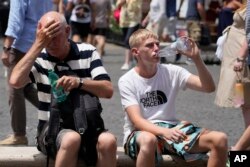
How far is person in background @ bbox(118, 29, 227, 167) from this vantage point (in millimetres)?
5840

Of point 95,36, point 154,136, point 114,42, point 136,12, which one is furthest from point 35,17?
point 114,42

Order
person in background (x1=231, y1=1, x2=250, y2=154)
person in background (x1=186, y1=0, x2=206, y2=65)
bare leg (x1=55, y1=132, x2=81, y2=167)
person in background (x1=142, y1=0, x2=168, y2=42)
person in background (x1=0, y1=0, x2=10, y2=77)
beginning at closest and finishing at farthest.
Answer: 1. bare leg (x1=55, y1=132, x2=81, y2=167)
2. person in background (x1=231, y1=1, x2=250, y2=154)
3. person in background (x1=142, y1=0, x2=168, y2=42)
4. person in background (x1=186, y1=0, x2=206, y2=65)
5. person in background (x1=0, y1=0, x2=10, y2=77)

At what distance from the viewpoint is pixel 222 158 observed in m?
5.78

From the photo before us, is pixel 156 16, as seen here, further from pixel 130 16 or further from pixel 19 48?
pixel 19 48

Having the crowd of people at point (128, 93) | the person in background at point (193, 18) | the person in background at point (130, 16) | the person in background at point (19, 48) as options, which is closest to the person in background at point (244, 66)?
the crowd of people at point (128, 93)

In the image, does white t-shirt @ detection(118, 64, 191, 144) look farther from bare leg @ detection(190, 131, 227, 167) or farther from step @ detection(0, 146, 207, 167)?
bare leg @ detection(190, 131, 227, 167)

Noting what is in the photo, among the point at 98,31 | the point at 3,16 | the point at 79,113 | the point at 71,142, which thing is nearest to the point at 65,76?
the point at 79,113

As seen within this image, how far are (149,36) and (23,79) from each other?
96 centimetres

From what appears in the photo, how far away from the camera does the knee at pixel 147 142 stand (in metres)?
5.75

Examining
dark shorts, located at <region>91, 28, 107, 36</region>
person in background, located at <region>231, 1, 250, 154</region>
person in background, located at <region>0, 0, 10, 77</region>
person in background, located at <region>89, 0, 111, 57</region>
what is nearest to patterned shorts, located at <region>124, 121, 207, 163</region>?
person in background, located at <region>231, 1, 250, 154</region>

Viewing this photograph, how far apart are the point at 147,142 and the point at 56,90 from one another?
28.1 inches

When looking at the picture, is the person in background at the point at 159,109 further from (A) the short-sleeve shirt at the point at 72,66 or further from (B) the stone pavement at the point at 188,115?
(B) the stone pavement at the point at 188,115

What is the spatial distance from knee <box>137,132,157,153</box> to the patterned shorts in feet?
0.35

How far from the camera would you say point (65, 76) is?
19.1 ft
